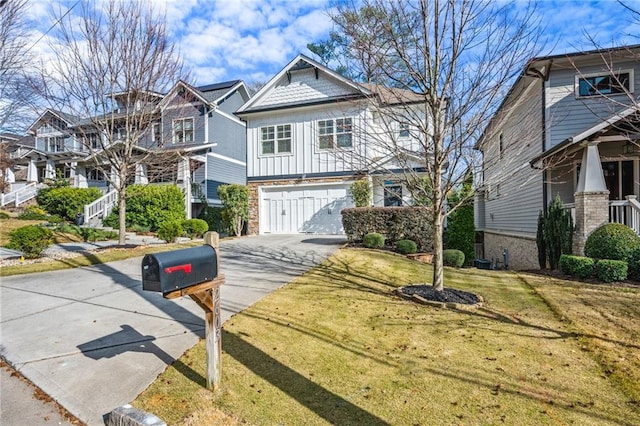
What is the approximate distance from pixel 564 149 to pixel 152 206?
17146 millimetres

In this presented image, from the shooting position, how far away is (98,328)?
4.41m

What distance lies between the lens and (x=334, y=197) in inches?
628

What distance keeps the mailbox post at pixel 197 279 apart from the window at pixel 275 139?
14110mm

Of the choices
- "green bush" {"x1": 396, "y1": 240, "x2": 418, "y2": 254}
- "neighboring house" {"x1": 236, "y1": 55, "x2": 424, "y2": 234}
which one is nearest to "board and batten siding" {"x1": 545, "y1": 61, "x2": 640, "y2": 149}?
"green bush" {"x1": 396, "y1": 240, "x2": 418, "y2": 254}

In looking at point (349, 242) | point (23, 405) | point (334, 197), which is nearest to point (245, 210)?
point (334, 197)

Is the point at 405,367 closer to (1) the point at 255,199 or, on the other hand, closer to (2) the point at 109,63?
(2) the point at 109,63

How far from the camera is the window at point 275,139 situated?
16.8 m

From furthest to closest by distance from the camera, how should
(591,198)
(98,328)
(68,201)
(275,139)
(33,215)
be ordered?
1. (68,201)
2. (33,215)
3. (275,139)
4. (591,198)
5. (98,328)

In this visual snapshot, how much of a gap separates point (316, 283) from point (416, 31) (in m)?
4.87

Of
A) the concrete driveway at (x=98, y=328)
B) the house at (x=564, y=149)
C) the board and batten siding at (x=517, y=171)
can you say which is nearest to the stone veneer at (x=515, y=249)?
the house at (x=564, y=149)

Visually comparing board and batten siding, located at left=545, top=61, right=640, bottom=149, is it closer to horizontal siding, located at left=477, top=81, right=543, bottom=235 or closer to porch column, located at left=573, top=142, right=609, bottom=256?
horizontal siding, located at left=477, top=81, right=543, bottom=235

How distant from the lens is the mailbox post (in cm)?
254

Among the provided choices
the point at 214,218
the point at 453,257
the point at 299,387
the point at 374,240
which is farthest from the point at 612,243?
the point at 214,218

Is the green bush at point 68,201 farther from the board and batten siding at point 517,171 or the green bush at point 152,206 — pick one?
the board and batten siding at point 517,171
